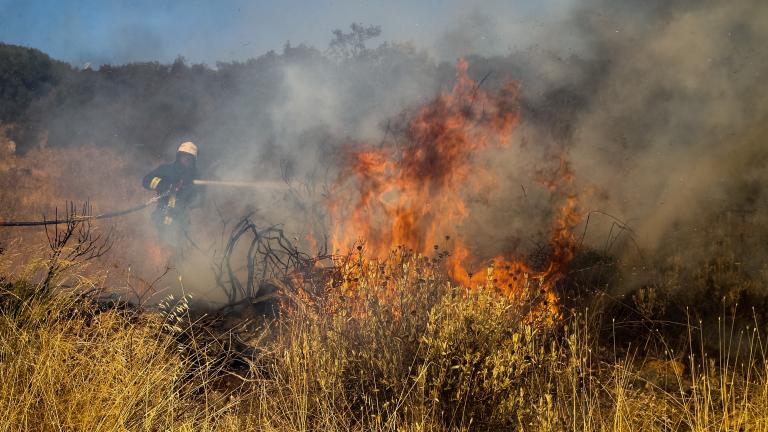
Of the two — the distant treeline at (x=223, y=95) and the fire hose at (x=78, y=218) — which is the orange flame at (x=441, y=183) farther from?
the fire hose at (x=78, y=218)

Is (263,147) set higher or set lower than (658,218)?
higher

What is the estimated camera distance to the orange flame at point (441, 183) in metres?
6.92

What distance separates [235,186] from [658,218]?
845cm

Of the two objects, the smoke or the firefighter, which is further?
the firefighter

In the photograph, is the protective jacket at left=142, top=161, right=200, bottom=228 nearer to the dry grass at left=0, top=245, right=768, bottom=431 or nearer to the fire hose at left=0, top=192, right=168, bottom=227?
the fire hose at left=0, top=192, right=168, bottom=227

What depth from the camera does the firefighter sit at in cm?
946

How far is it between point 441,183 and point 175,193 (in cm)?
536

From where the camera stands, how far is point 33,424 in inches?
113

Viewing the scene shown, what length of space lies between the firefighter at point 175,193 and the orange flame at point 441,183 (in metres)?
3.48

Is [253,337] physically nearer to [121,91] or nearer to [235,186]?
[235,186]

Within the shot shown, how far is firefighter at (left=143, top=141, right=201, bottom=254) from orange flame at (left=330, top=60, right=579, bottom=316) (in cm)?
348

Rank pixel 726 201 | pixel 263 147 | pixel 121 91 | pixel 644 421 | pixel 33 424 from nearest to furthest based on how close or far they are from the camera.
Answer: pixel 33 424 < pixel 644 421 < pixel 726 201 < pixel 263 147 < pixel 121 91

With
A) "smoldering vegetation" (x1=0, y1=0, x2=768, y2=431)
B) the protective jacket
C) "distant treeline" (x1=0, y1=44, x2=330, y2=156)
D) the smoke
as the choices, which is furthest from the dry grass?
"distant treeline" (x1=0, y1=44, x2=330, y2=156)

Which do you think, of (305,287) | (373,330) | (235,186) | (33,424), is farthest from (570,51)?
(33,424)
